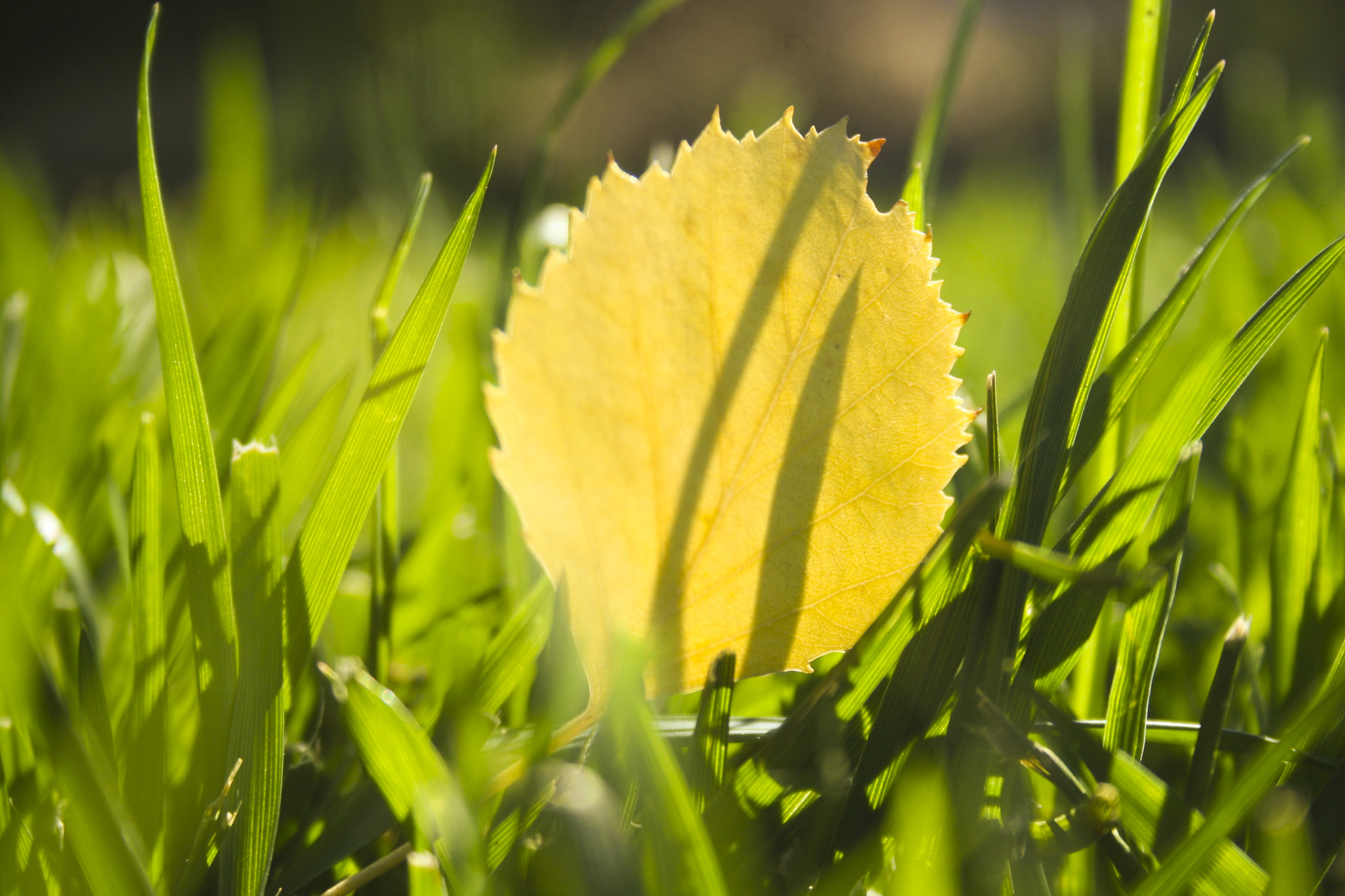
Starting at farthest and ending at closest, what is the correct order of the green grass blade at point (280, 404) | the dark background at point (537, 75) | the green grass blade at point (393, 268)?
the dark background at point (537, 75) < the green grass blade at point (280, 404) < the green grass blade at point (393, 268)

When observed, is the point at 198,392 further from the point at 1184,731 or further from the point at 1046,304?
the point at 1046,304

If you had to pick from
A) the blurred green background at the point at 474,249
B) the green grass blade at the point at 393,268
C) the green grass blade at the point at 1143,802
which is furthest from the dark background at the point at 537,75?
the green grass blade at the point at 1143,802

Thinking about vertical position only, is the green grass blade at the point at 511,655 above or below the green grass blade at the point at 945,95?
below

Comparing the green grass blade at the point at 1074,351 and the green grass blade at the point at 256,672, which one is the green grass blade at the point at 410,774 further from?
the green grass blade at the point at 1074,351

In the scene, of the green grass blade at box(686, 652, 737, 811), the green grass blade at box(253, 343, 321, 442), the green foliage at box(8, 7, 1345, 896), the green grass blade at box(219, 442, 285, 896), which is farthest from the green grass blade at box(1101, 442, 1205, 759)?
the green grass blade at box(253, 343, 321, 442)

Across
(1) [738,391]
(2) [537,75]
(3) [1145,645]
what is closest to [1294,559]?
(3) [1145,645]

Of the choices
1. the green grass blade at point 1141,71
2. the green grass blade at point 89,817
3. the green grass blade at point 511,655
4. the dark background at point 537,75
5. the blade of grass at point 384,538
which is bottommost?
the green grass blade at point 89,817
